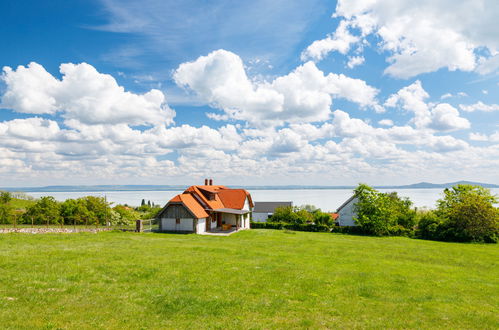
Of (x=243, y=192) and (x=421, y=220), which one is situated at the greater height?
(x=243, y=192)

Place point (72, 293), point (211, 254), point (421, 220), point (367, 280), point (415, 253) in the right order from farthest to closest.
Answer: point (421, 220), point (415, 253), point (211, 254), point (367, 280), point (72, 293)

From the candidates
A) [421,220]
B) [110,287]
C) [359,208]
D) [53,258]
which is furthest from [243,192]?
[110,287]

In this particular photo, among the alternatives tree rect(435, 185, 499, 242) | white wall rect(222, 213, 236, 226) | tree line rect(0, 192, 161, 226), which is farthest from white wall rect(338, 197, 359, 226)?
tree line rect(0, 192, 161, 226)

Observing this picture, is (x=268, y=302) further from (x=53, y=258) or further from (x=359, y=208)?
(x=359, y=208)

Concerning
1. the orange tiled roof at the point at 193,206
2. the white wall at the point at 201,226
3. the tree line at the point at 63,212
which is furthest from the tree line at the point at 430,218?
the tree line at the point at 63,212

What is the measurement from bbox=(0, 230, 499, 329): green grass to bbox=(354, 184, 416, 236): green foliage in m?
26.4

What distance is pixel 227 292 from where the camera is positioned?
1236 centimetres

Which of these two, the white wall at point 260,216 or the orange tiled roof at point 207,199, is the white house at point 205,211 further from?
the white wall at point 260,216

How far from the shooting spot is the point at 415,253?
27.5 metres

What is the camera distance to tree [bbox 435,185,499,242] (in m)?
39.8

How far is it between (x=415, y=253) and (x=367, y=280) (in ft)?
50.6

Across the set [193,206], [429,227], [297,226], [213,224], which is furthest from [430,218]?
Answer: [193,206]

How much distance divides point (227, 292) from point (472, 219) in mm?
42541

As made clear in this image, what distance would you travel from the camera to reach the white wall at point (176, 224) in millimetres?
39500
